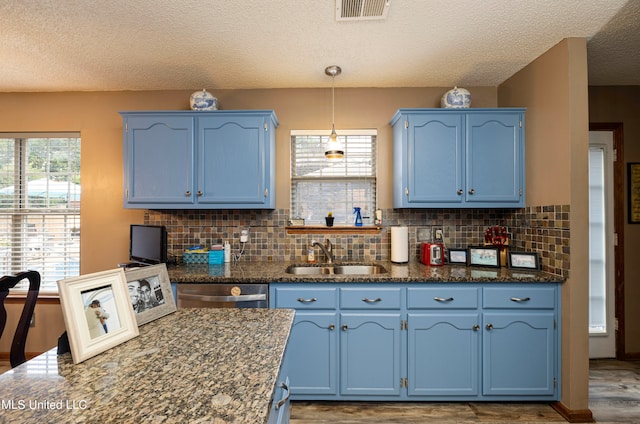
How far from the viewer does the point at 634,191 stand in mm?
3023

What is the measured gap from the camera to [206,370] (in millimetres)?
857

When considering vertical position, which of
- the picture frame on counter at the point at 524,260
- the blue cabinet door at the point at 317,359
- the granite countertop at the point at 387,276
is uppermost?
the picture frame on counter at the point at 524,260

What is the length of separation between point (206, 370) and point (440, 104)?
116 inches

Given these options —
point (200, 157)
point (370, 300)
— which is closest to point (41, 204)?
point (200, 157)

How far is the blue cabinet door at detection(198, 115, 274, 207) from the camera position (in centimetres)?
263

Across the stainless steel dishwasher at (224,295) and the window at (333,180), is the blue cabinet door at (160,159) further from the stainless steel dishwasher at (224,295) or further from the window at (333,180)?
the window at (333,180)

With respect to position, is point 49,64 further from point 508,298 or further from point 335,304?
point 508,298

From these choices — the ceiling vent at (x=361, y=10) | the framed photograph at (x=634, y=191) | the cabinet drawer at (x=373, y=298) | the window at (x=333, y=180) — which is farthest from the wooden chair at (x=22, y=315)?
the framed photograph at (x=634, y=191)

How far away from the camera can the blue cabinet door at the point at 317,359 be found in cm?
224

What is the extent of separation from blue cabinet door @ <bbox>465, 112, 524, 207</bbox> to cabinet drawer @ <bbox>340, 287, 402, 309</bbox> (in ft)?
3.70

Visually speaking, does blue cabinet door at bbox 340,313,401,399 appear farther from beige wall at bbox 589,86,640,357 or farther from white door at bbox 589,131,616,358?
beige wall at bbox 589,86,640,357

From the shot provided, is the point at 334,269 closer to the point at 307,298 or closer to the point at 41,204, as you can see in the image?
the point at 307,298

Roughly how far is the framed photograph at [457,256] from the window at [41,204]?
359 cm

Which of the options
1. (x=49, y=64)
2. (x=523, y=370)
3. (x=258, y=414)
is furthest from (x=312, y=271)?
(x=49, y=64)
